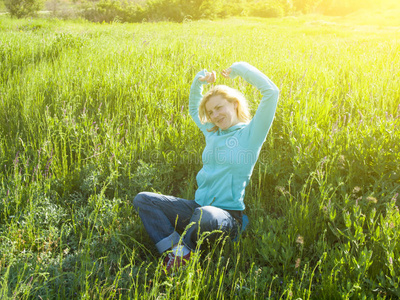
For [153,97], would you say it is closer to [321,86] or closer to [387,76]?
[321,86]

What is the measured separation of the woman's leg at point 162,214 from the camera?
230 cm

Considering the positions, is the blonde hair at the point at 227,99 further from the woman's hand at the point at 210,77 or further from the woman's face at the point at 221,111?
the woman's hand at the point at 210,77

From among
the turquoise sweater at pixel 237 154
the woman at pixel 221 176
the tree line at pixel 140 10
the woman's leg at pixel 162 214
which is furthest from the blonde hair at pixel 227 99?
the tree line at pixel 140 10

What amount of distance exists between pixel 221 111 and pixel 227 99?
11 centimetres

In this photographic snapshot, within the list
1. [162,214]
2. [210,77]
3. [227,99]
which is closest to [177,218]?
[162,214]

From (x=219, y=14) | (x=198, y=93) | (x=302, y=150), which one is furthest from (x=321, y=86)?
(x=219, y=14)

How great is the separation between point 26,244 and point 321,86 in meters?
3.29

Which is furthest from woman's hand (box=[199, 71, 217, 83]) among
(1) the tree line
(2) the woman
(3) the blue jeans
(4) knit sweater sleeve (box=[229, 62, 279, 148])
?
(1) the tree line

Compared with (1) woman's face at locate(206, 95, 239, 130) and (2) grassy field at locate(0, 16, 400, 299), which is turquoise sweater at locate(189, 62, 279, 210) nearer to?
(1) woman's face at locate(206, 95, 239, 130)

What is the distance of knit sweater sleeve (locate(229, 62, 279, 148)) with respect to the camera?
225 cm

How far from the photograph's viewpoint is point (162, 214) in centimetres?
237

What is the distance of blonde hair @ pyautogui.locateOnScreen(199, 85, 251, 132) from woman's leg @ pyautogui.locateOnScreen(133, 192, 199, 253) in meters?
0.68

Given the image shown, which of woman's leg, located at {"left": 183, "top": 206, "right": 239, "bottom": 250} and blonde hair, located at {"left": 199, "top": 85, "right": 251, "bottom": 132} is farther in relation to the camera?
blonde hair, located at {"left": 199, "top": 85, "right": 251, "bottom": 132}

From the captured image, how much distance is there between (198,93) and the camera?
2.93m
